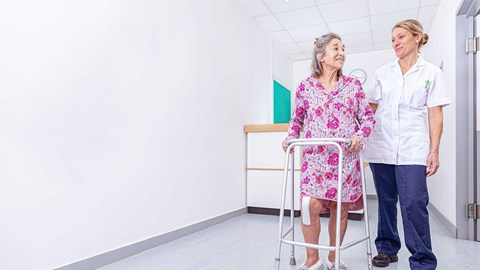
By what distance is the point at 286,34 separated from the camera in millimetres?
4680

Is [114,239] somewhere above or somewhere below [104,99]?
below

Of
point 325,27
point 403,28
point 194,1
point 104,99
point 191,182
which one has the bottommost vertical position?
point 191,182

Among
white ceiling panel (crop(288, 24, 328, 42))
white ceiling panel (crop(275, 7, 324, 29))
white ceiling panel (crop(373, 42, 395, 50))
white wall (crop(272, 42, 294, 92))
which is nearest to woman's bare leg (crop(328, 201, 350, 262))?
white ceiling panel (crop(275, 7, 324, 29))

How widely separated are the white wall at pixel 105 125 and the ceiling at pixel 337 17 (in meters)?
0.92

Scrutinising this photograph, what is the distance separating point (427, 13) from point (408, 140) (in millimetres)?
3018

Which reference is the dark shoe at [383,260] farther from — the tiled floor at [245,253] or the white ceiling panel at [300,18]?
the white ceiling panel at [300,18]

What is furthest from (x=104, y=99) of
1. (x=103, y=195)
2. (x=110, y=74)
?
(x=103, y=195)

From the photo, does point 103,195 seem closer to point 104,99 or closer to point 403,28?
point 104,99

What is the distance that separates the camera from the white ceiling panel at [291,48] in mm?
5156

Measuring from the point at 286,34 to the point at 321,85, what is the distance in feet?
10.3

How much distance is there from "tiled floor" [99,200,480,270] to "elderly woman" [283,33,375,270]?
36 centimetres

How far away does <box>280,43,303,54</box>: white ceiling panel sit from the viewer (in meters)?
5.16

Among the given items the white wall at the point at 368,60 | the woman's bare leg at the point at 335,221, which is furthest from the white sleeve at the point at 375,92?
the white wall at the point at 368,60

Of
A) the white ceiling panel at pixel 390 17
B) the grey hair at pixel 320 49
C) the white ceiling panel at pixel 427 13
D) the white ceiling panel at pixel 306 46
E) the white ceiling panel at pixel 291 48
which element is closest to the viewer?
the grey hair at pixel 320 49
